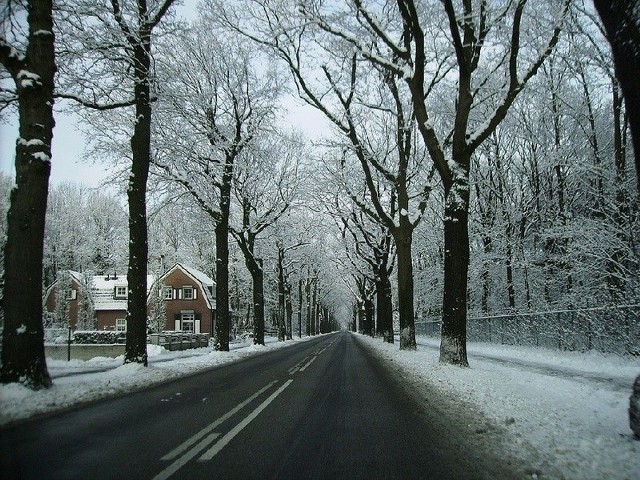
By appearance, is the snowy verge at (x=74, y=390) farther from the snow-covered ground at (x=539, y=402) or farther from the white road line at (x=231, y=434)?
the white road line at (x=231, y=434)

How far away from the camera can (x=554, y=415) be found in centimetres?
631

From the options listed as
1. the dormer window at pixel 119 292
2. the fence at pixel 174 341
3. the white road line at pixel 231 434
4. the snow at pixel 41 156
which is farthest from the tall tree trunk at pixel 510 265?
the dormer window at pixel 119 292

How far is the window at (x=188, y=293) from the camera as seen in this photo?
48.4 metres

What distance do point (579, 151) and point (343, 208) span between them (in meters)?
14.0

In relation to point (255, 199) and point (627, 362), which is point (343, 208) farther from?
point (627, 362)

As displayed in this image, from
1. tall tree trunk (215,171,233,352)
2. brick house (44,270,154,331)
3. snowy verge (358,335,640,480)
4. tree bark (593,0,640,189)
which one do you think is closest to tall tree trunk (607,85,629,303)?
snowy verge (358,335,640,480)

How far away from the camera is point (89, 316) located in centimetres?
4047

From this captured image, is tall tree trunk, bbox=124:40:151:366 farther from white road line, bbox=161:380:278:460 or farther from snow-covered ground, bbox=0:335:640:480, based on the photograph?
white road line, bbox=161:380:278:460

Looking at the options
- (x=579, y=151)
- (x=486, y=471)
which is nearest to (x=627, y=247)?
(x=579, y=151)

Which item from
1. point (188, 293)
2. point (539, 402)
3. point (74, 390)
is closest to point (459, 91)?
point (539, 402)

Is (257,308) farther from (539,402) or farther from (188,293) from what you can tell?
(539,402)

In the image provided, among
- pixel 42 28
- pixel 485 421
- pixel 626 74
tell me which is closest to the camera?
pixel 626 74

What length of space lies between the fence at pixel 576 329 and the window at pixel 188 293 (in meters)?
33.6

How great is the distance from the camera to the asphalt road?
159 inches
